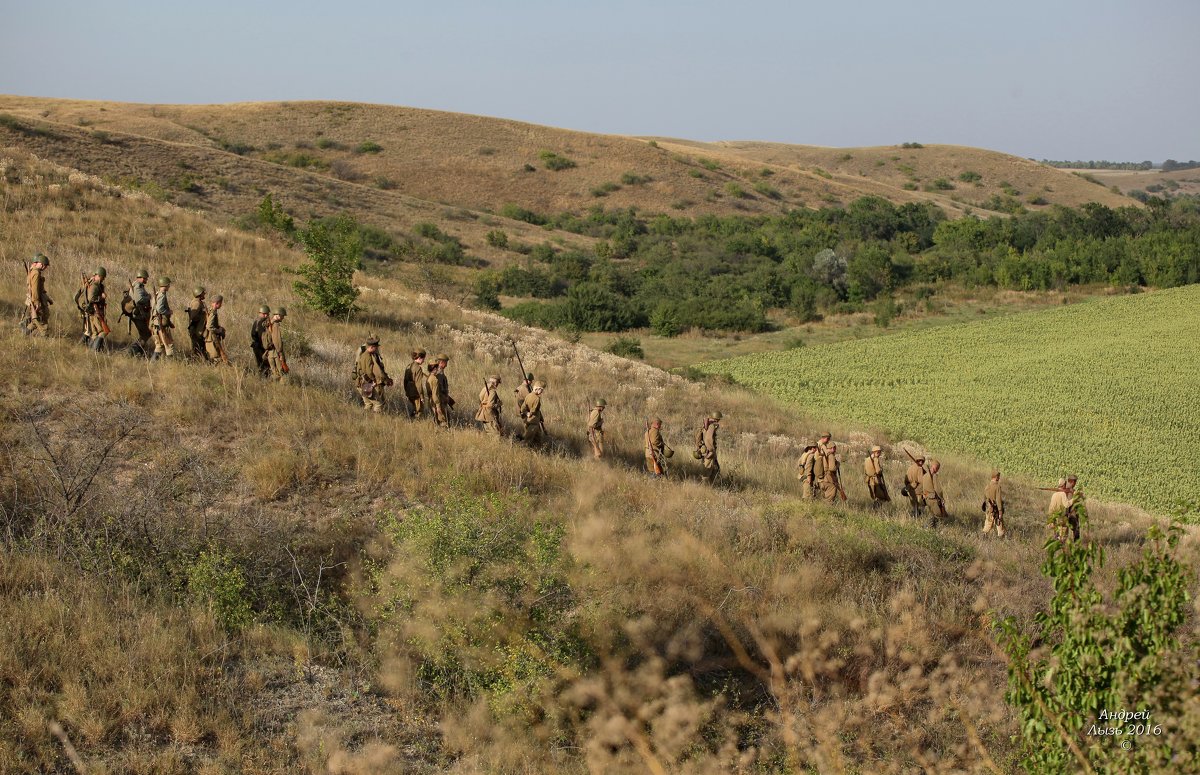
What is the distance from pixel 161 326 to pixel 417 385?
11.8 ft

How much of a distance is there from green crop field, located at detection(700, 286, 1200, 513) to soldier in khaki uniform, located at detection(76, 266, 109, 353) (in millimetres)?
16679

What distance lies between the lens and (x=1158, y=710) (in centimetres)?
420

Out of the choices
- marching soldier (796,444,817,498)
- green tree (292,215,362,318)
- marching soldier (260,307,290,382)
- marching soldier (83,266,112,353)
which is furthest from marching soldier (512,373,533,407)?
green tree (292,215,362,318)

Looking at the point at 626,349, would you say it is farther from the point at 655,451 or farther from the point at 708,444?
the point at 655,451

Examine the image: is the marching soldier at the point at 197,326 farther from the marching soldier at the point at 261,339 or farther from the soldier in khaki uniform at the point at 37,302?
the soldier in khaki uniform at the point at 37,302

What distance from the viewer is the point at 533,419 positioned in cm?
1330

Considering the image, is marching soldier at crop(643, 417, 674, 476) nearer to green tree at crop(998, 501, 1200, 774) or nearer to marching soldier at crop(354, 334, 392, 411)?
marching soldier at crop(354, 334, 392, 411)

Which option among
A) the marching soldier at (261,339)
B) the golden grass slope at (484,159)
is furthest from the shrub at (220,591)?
the golden grass slope at (484,159)

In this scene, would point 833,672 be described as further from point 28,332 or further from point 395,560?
point 28,332

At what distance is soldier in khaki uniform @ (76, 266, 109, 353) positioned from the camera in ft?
40.0

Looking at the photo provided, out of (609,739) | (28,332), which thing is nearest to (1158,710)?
(609,739)

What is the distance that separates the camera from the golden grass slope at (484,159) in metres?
66.2

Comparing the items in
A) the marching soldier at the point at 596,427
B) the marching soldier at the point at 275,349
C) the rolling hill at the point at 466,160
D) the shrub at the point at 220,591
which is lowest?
the shrub at the point at 220,591

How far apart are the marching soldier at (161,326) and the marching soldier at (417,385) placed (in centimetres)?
329
